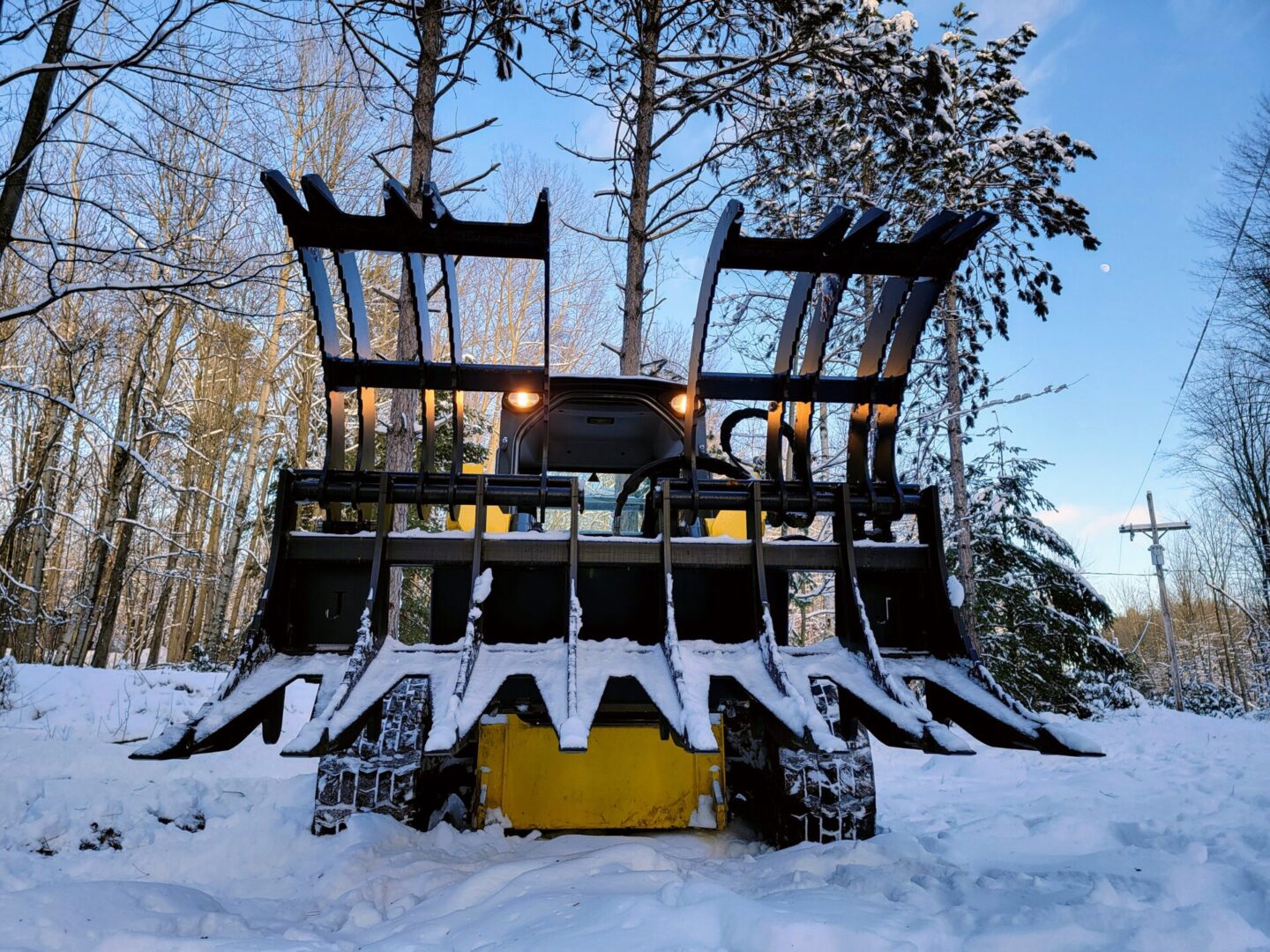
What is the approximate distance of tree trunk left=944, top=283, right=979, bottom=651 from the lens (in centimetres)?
1107

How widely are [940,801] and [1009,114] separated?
11.5m

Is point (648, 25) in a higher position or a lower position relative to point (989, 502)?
higher

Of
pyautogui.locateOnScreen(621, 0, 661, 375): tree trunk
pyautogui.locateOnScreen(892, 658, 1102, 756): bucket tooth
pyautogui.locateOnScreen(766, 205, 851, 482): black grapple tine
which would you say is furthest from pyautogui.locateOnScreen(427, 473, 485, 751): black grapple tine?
pyautogui.locateOnScreen(621, 0, 661, 375): tree trunk

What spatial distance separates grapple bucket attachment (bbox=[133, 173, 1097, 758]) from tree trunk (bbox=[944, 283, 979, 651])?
28.4 ft

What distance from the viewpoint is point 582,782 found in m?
3.24

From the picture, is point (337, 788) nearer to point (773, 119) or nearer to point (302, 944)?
point (302, 944)

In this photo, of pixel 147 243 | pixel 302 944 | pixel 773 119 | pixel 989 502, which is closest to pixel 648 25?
pixel 773 119

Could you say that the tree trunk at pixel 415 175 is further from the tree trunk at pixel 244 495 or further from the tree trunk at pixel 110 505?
the tree trunk at pixel 110 505

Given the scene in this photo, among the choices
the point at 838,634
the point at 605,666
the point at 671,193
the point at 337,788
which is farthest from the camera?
the point at 671,193

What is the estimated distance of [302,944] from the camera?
1.90 m

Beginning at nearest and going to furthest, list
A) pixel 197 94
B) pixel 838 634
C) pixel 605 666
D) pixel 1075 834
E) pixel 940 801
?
pixel 605 666 → pixel 838 634 → pixel 1075 834 → pixel 940 801 → pixel 197 94

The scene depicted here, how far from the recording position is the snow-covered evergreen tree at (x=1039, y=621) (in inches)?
439

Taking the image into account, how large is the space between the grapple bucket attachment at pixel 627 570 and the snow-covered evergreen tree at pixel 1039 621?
30.7ft

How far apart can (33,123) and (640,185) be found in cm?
671
